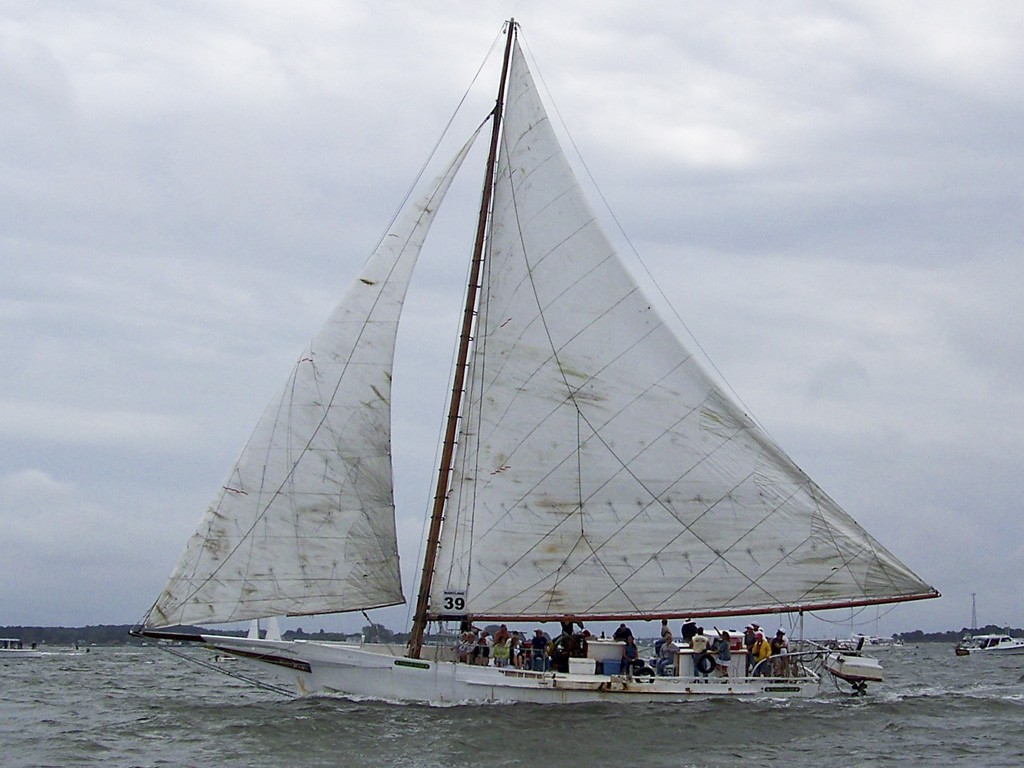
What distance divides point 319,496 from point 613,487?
7.62m

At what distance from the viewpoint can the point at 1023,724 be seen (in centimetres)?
3434

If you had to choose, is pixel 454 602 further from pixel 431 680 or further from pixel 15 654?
pixel 15 654

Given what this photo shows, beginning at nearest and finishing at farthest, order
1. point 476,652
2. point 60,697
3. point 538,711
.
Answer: point 538,711
point 476,652
point 60,697

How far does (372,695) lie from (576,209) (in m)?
13.7

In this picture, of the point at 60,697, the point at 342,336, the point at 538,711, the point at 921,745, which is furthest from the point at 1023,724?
the point at 60,697

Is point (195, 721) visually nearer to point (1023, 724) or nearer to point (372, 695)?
point (372, 695)

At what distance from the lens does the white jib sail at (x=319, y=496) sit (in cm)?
3125

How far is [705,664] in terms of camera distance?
3378cm

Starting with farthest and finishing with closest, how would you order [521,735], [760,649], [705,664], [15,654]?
[15,654]
[760,649]
[705,664]
[521,735]

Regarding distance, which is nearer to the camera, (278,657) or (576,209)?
(278,657)

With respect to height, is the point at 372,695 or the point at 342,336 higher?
the point at 342,336

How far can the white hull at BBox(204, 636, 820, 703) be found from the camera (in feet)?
106

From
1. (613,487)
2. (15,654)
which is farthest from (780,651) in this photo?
(15,654)

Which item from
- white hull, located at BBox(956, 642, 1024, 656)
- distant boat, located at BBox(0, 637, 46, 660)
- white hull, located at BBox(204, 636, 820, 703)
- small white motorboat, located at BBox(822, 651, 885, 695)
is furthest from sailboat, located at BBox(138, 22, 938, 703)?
white hull, located at BBox(956, 642, 1024, 656)
